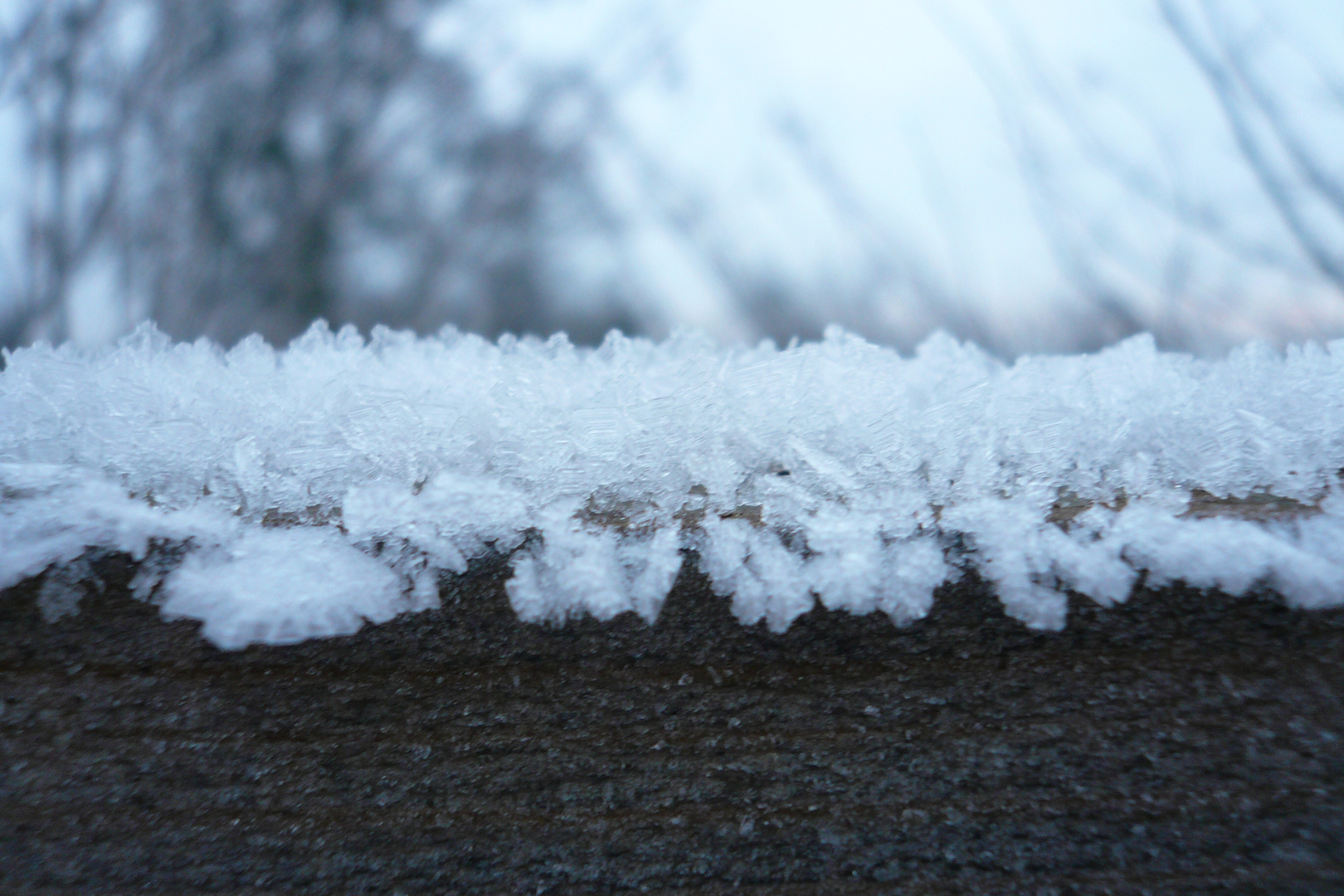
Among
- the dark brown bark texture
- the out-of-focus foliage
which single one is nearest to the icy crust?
the dark brown bark texture

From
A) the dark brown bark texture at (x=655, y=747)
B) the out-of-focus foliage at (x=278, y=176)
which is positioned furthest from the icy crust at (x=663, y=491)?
the out-of-focus foliage at (x=278, y=176)

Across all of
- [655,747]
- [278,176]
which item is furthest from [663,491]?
[278,176]

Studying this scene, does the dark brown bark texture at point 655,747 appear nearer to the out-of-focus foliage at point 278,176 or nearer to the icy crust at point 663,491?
the icy crust at point 663,491

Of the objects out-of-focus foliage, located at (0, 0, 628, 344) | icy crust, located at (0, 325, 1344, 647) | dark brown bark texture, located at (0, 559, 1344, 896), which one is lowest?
dark brown bark texture, located at (0, 559, 1344, 896)

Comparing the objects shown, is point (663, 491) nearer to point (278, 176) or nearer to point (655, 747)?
point (655, 747)

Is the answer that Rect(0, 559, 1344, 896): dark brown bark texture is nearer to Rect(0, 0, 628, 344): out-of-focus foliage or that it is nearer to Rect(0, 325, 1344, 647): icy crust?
Rect(0, 325, 1344, 647): icy crust

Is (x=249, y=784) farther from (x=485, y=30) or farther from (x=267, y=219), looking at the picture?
(x=485, y=30)
